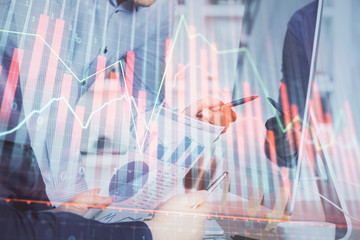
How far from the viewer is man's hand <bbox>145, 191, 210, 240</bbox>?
0.85 m

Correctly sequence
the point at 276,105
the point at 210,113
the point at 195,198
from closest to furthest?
the point at 195,198 → the point at 210,113 → the point at 276,105

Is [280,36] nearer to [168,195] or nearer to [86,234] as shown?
[168,195]

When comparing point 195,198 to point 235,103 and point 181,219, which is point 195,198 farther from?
point 235,103

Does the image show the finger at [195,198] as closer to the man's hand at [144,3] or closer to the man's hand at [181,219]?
the man's hand at [181,219]

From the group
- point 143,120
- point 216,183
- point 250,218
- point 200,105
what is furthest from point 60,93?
point 250,218

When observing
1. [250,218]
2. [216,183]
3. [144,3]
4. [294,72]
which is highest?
[144,3]

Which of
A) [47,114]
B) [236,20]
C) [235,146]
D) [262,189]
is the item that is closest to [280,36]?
[236,20]

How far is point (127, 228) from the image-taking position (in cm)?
82

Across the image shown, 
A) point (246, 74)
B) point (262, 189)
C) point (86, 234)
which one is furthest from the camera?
point (246, 74)

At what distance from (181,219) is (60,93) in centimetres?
53

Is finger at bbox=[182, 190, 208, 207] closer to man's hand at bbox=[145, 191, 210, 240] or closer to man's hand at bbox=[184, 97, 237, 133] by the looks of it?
man's hand at bbox=[145, 191, 210, 240]

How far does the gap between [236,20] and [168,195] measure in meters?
0.80

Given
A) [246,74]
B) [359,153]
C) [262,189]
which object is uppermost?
[246,74]

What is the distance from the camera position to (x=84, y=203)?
0.80m
